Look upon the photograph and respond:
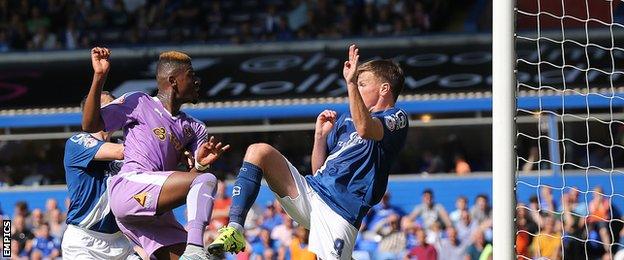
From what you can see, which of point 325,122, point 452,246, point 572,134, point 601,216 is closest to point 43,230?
point 452,246

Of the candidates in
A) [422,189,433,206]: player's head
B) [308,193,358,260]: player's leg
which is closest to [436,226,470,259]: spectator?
[422,189,433,206]: player's head

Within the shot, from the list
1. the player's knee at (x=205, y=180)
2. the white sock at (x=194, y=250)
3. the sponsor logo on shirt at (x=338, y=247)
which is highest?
the player's knee at (x=205, y=180)

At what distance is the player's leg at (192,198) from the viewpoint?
782cm

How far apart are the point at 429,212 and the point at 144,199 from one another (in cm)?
946

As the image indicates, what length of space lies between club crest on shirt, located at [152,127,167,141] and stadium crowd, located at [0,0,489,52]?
42.1ft

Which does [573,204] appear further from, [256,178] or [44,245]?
[256,178]

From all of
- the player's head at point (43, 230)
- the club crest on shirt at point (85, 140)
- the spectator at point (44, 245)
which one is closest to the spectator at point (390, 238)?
the spectator at point (44, 245)

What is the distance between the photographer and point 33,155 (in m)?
20.2

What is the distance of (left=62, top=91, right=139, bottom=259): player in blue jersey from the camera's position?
386 inches

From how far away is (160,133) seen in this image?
330 inches

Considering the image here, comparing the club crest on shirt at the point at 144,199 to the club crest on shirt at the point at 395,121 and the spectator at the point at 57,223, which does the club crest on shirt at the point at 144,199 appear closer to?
the club crest on shirt at the point at 395,121

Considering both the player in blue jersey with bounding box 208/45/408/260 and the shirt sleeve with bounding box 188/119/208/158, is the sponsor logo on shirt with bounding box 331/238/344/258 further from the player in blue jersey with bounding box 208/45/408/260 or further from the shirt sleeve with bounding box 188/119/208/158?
the shirt sleeve with bounding box 188/119/208/158

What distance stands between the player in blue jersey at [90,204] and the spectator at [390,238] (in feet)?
22.2

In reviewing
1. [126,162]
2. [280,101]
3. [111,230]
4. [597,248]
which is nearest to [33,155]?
[280,101]
